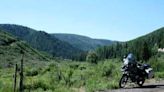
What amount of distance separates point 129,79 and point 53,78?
424 cm

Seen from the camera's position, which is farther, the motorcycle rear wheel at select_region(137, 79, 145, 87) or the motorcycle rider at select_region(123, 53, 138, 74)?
the motorcycle rear wheel at select_region(137, 79, 145, 87)

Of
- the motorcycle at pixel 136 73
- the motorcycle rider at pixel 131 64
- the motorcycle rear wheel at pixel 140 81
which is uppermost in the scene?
the motorcycle rider at pixel 131 64

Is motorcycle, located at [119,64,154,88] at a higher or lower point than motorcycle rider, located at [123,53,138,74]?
lower

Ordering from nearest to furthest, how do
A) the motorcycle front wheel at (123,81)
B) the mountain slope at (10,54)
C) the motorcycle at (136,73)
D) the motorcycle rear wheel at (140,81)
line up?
the motorcycle front wheel at (123,81) < the motorcycle at (136,73) < the motorcycle rear wheel at (140,81) < the mountain slope at (10,54)

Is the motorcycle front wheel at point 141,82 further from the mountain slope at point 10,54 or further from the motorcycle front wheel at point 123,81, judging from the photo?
the mountain slope at point 10,54

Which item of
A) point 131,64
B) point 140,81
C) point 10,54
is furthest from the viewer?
point 10,54

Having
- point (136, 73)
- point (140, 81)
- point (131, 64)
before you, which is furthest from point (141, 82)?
point (131, 64)

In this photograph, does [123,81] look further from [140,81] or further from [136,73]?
[140,81]

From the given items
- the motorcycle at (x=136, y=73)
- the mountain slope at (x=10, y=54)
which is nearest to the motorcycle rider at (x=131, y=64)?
the motorcycle at (x=136, y=73)

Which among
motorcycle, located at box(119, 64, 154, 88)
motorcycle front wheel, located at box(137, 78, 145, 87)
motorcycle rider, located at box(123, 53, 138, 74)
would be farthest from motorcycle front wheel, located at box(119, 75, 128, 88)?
motorcycle front wheel, located at box(137, 78, 145, 87)

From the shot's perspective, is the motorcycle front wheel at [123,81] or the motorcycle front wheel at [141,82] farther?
the motorcycle front wheel at [141,82]

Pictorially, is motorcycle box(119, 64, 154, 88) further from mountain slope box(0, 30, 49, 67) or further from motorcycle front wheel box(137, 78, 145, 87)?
mountain slope box(0, 30, 49, 67)

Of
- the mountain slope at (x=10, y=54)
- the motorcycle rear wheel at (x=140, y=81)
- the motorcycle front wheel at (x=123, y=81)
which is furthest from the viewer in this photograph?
the mountain slope at (x=10, y=54)

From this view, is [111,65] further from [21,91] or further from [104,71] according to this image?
[21,91]
